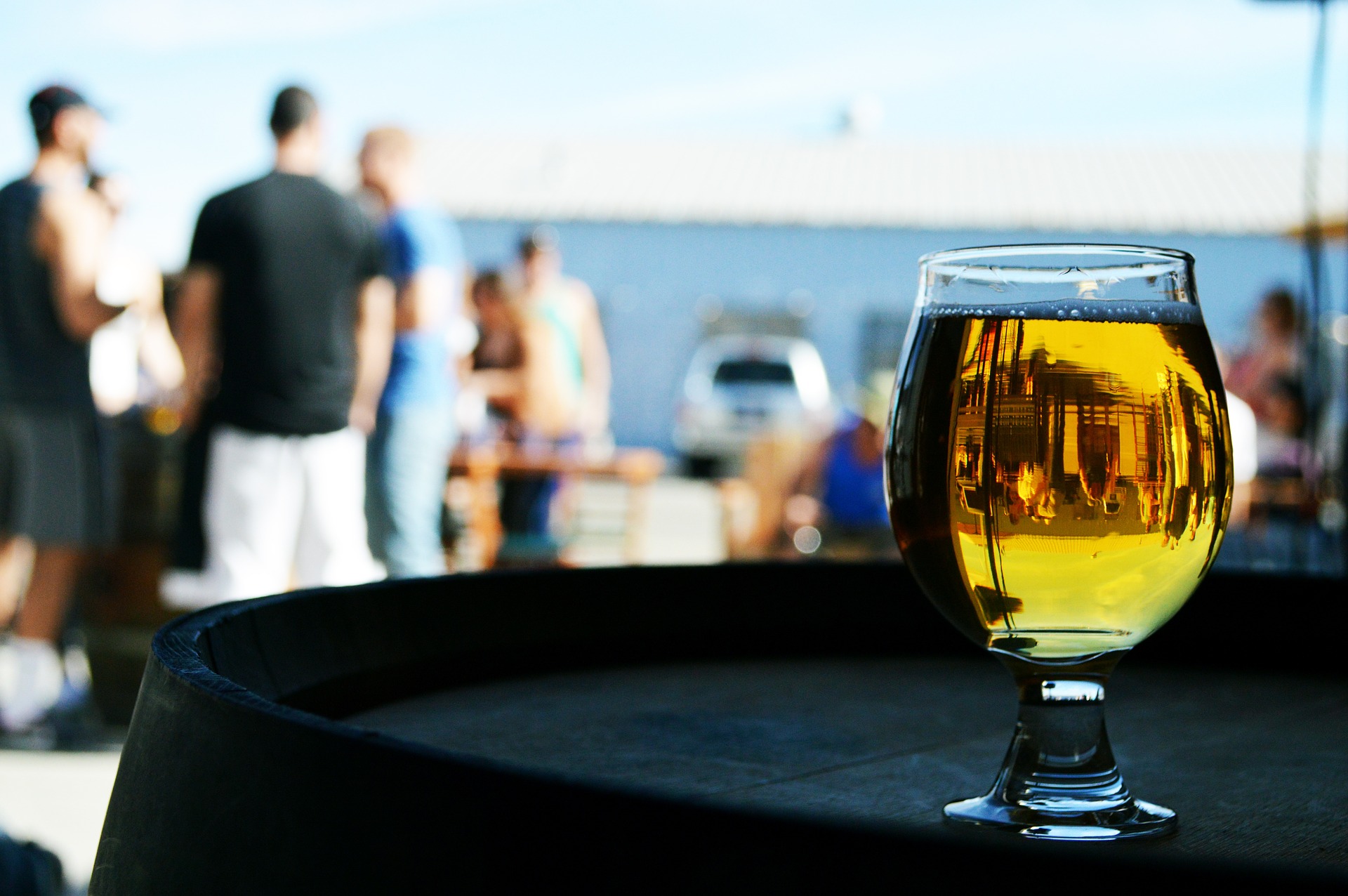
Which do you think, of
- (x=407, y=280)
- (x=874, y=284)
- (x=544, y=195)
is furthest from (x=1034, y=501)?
(x=544, y=195)

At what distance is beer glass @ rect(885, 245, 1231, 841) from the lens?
510 mm

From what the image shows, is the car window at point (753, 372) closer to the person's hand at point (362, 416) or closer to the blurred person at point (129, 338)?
the blurred person at point (129, 338)

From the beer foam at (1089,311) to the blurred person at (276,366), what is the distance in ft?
10.7

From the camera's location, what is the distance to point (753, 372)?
1748 centimetres

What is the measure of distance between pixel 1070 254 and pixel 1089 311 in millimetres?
30

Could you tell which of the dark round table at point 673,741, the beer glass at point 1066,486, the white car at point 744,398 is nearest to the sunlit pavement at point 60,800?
the dark round table at point 673,741

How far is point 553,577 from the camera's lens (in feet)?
2.74

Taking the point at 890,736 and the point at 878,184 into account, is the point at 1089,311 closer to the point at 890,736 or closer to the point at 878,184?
the point at 890,736

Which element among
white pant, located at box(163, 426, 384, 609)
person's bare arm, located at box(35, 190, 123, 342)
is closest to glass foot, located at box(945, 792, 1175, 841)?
white pant, located at box(163, 426, 384, 609)

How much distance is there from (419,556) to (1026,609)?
4.03m

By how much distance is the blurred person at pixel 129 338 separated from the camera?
4.59 metres

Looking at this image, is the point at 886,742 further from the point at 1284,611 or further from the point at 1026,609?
the point at 1284,611

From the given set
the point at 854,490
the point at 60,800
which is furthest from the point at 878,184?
the point at 60,800

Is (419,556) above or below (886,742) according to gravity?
below
